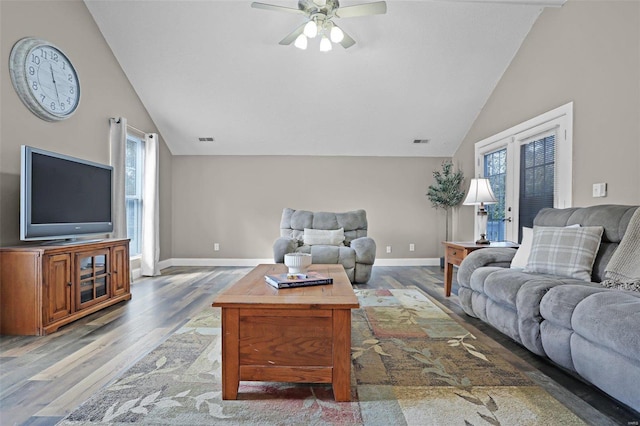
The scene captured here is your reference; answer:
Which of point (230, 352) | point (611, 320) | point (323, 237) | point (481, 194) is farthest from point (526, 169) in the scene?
point (230, 352)

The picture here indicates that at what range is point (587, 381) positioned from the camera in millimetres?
1801

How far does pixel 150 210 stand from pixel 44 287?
2.35m

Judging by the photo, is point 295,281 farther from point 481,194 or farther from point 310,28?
point 481,194

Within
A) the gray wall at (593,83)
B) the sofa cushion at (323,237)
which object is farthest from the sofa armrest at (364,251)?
the gray wall at (593,83)

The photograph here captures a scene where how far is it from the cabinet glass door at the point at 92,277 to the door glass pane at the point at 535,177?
4357mm

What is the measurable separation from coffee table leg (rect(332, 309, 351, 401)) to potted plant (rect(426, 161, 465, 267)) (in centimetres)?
438

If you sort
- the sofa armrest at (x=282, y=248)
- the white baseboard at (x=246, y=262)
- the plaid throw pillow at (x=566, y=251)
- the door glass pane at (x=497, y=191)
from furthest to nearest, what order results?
the white baseboard at (x=246, y=262) → the door glass pane at (x=497, y=191) → the sofa armrest at (x=282, y=248) → the plaid throw pillow at (x=566, y=251)

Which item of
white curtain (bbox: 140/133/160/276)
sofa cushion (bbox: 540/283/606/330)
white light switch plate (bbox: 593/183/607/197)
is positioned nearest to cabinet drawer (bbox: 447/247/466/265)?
white light switch plate (bbox: 593/183/607/197)

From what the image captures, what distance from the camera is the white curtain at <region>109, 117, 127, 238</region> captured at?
394 cm

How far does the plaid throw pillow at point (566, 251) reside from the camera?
2.26 metres

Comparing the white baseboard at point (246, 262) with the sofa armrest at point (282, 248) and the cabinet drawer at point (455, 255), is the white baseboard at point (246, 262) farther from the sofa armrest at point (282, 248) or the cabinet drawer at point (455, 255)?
the cabinet drawer at point (455, 255)

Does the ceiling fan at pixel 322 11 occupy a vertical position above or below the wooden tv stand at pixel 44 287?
above

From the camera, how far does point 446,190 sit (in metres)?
5.54

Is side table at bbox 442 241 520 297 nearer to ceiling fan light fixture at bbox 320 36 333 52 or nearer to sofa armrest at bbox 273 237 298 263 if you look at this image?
sofa armrest at bbox 273 237 298 263
